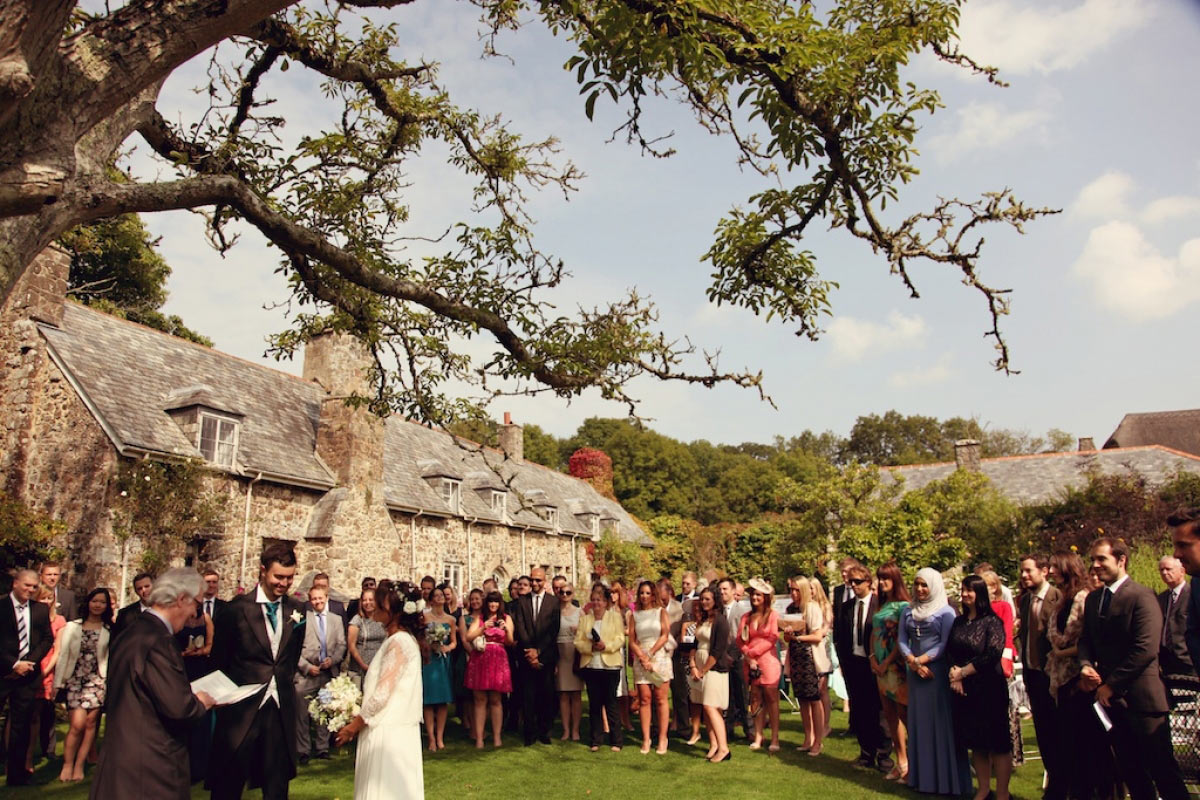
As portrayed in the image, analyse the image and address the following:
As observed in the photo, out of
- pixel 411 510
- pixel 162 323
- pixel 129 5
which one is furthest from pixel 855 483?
pixel 162 323

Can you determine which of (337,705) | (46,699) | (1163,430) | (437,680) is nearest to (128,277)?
(46,699)

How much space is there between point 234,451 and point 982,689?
17196 millimetres

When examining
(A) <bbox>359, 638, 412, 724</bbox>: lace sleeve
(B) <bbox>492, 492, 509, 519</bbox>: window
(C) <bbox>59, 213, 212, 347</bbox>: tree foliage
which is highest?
(C) <bbox>59, 213, 212, 347</bbox>: tree foliage

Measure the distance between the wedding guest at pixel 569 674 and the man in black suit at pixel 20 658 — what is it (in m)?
6.14

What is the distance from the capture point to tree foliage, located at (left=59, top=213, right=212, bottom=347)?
3200cm

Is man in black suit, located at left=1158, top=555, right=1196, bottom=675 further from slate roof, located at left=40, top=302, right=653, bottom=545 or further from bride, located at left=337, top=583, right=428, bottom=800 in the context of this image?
slate roof, located at left=40, top=302, right=653, bottom=545

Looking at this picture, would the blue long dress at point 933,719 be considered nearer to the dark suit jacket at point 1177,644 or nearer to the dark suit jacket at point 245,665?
the dark suit jacket at point 1177,644

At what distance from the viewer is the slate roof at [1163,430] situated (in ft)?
157

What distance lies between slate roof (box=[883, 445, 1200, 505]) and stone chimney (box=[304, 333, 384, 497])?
21744 mm

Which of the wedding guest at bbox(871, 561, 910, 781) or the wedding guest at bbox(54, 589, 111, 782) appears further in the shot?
the wedding guest at bbox(54, 589, 111, 782)

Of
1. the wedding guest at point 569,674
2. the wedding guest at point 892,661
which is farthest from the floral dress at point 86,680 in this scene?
the wedding guest at point 892,661

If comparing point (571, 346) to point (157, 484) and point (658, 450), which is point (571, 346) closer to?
point (157, 484)

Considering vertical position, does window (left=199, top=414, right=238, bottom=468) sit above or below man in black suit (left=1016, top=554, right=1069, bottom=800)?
above

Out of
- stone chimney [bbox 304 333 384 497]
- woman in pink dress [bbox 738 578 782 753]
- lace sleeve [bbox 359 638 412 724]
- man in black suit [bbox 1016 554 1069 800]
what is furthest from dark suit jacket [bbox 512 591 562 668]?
stone chimney [bbox 304 333 384 497]
